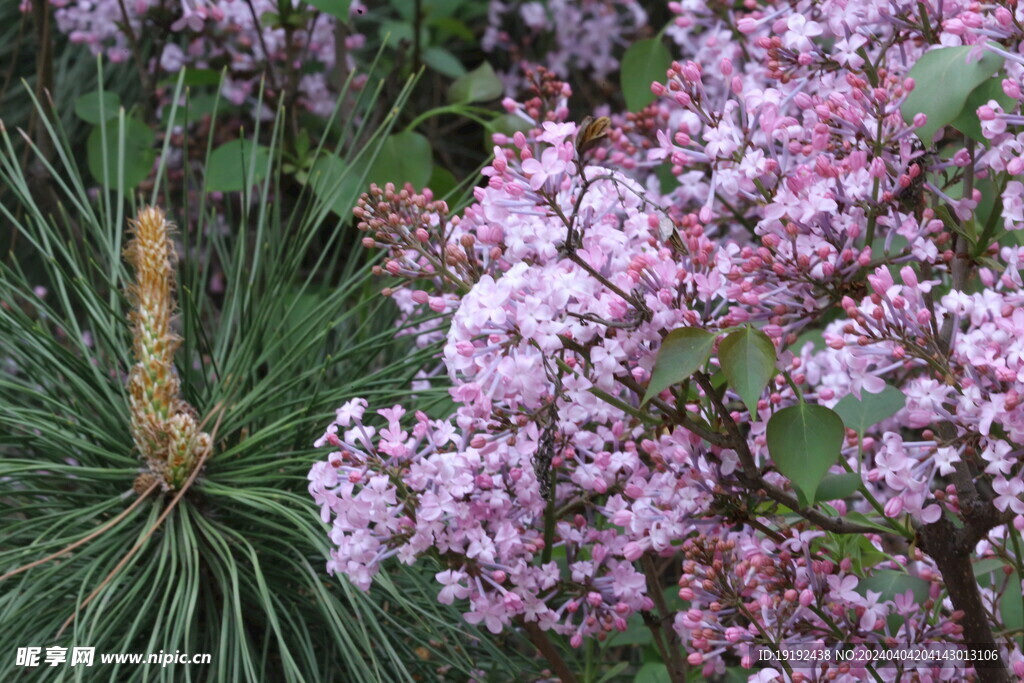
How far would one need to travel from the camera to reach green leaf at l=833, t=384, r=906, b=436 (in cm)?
68

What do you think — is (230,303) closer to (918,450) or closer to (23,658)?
(23,658)

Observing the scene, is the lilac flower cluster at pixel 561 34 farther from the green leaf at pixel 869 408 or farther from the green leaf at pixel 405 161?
the green leaf at pixel 869 408

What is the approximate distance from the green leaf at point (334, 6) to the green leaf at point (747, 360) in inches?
21.7

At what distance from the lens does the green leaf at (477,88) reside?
1.18 m

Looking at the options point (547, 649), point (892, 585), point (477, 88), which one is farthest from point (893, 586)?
point (477, 88)

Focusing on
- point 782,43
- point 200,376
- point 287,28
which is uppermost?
point 782,43

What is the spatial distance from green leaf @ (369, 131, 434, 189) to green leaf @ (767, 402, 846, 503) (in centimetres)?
57

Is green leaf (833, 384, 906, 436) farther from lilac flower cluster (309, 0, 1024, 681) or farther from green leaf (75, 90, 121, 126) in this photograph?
green leaf (75, 90, 121, 126)

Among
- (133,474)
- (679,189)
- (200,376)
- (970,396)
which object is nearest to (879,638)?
(970,396)

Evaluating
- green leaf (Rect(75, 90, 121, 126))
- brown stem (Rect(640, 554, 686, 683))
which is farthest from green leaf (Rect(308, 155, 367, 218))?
brown stem (Rect(640, 554, 686, 683))

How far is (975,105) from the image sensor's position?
23.7 inches

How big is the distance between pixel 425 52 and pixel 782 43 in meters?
0.79

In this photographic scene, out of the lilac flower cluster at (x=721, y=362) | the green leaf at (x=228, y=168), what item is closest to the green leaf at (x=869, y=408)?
the lilac flower cluster at (x=721, y=362)

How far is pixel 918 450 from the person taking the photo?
597 mm
